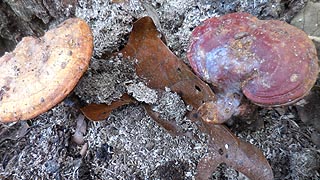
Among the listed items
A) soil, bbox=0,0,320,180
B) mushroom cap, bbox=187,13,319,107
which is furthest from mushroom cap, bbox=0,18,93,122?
mushroom cap, bbox=187,13,319,107

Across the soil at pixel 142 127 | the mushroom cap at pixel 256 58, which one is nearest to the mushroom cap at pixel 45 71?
the soil at pixel 142 127

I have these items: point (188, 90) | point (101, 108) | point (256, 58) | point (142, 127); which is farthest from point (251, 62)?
point (101, 108)

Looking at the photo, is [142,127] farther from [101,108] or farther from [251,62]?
[251,62]

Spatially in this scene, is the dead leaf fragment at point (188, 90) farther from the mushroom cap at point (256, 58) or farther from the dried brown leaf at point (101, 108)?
the mushroom cap at point (256, 58)

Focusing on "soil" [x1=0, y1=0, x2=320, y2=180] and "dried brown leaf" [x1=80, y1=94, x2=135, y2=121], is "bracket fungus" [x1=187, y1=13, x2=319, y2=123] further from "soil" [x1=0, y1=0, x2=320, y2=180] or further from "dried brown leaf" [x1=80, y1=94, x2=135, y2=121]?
"dried brown leaf" [x1=80, y1=94, x2=135, y2=121]

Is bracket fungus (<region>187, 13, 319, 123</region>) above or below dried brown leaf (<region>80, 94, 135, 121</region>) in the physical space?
above

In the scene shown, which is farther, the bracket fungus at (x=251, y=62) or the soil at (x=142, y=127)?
the soil at (x=142, y=127)

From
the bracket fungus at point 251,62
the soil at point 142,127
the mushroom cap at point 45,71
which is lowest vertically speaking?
the soil at point 142,127

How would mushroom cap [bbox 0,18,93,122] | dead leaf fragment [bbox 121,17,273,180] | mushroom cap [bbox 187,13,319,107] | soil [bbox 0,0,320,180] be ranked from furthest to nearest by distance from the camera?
soil [bbox 0,0,320,180], dead leaf fragment [bbox 121,17,273,180], mushroom cap [bbox 0,18,93,122], mushroom cap [bbox 187,13,319,107]
